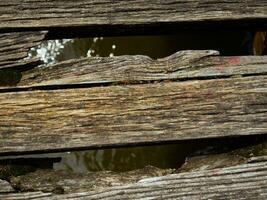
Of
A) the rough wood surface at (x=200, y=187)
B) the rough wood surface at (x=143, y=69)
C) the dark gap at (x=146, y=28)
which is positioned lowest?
the rough wood surface at (x=200, y=187)

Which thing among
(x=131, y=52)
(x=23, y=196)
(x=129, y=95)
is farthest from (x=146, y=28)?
(x=131, y=52)

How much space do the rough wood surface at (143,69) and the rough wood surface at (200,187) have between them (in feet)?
1.09

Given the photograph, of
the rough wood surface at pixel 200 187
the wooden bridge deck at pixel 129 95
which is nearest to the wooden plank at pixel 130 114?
the wooden bridge deck at pixel 129 95

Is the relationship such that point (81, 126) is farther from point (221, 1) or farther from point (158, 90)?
point (221, 1)

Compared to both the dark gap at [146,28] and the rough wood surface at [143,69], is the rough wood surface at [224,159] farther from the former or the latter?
the dark gap at [146,28]

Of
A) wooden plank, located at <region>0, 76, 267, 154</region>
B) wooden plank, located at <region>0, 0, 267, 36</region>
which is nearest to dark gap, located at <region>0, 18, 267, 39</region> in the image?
wooden plank, located at <region>0, 0, 267, 36</region>

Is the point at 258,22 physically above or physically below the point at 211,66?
above

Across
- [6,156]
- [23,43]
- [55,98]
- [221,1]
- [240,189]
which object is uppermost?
[221,1]

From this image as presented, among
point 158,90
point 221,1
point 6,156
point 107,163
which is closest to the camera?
point 6,156

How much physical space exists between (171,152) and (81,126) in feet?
3.61

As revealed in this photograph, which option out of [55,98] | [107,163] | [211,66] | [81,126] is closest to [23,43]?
[55,98]

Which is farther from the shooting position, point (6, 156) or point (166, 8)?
point (166, 8)

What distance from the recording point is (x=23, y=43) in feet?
5.58

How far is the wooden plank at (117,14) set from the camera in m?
1.74
